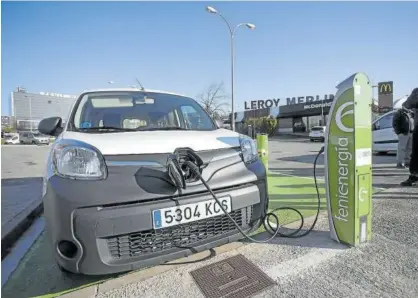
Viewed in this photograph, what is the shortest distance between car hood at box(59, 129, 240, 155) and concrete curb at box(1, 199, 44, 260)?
5.56 ft

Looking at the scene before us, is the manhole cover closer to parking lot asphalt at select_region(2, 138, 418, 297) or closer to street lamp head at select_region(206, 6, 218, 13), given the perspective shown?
parking lot asphalt at select_region(2, 138, 418, 297)

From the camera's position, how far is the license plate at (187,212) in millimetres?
1846

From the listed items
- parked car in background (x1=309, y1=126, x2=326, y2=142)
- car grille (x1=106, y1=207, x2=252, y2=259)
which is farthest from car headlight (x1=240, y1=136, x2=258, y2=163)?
parked car in background (x1=309, y1=126, x2=326, y2=142)

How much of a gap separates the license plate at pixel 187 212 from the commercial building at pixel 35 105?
3129 inches

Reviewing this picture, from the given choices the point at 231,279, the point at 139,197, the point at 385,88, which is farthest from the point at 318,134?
the point at 139,197

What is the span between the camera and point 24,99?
76500 mm

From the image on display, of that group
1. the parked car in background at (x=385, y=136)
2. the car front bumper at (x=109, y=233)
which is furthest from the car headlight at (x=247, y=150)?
the parked car in background at (x=385, y=136)

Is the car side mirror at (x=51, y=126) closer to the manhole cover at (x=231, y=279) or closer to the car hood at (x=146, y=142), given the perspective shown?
the car hood at (x=146, y=142)

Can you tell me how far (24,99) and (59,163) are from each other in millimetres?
91309

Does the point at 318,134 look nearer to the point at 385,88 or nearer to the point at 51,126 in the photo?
the point at 385,88

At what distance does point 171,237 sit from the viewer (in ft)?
6.42

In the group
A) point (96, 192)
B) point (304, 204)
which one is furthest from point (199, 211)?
point (304, 204)

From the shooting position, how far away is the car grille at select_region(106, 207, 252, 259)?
181cm

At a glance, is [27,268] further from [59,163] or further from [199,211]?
[199,211]
